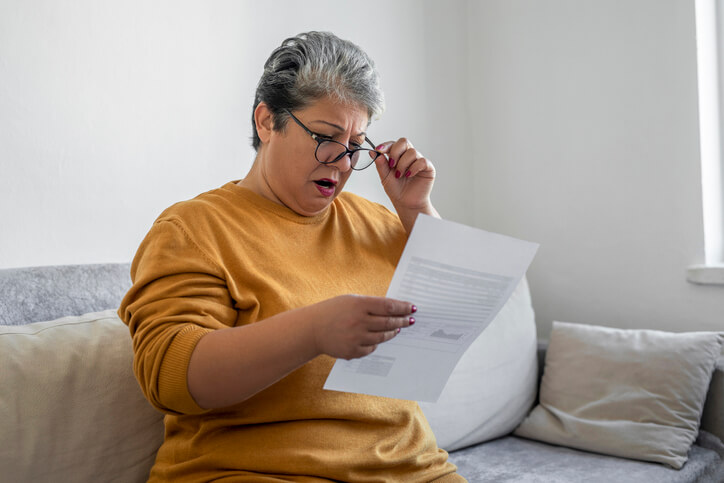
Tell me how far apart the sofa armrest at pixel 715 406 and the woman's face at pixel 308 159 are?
123 centimetres

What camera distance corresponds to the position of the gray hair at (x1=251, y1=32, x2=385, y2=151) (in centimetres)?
110

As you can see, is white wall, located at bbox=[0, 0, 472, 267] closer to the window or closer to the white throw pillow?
the white throw pillow

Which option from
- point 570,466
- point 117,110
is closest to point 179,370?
point 117,110

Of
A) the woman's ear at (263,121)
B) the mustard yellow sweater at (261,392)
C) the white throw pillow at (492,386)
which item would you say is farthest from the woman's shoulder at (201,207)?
the white throw pillow at (492,386)

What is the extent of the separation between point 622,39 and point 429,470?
172 centimetres

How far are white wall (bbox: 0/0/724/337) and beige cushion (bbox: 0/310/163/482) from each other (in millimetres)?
372

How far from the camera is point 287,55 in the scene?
1.12 meters

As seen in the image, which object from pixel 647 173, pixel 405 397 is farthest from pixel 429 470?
pixel 647 173

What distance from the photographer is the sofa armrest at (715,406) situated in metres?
1.74

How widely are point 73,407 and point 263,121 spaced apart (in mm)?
585

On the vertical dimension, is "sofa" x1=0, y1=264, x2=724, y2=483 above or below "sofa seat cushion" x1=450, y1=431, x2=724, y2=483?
above

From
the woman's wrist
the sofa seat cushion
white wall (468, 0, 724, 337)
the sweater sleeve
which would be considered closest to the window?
white wall (468, 0, 724, 337)

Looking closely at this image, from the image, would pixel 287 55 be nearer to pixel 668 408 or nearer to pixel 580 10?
pixel 668 408

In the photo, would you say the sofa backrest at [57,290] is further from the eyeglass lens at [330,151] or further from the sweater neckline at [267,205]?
the eyeglass lens at [330,151]
